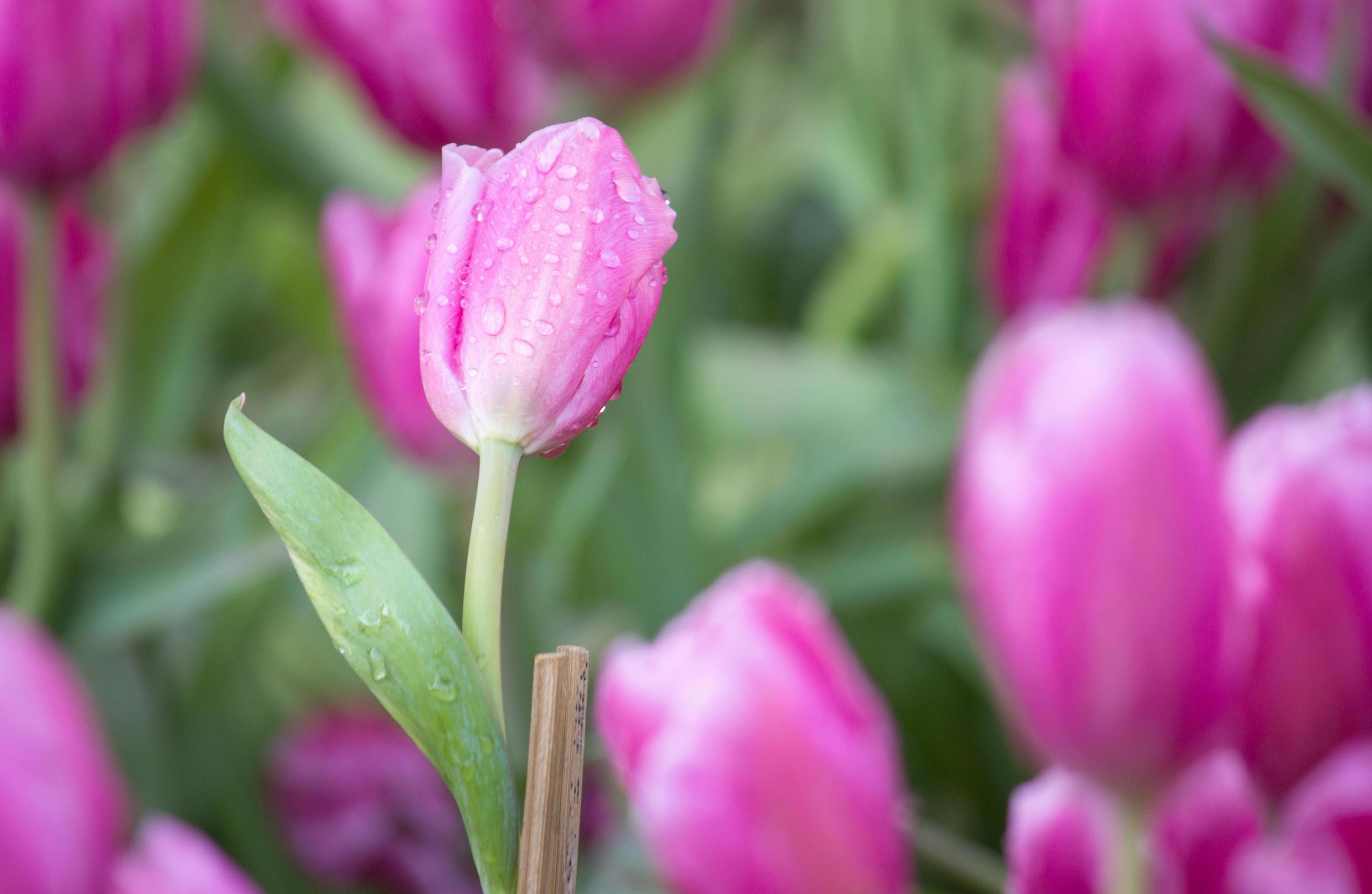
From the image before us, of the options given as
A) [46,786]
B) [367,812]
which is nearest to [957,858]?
[46,786]

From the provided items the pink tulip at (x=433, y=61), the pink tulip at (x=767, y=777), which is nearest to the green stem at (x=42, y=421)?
the pink tulip at (x=433, y=61)

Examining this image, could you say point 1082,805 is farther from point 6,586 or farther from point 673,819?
point 6,586

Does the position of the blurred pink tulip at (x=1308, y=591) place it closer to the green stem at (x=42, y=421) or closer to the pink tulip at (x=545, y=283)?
the pink tulip at (x=545, y=283)

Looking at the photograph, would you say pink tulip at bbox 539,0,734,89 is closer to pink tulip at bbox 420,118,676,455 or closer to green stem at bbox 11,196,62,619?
green stem at bbox 11,196,62,619

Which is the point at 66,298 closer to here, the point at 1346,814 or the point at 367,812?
the point at 367,812

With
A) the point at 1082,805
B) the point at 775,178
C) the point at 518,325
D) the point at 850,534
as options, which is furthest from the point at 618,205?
the point at 775,178

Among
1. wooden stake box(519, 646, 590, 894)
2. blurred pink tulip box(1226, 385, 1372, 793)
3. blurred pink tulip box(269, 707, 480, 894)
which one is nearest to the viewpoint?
wooden stake box(519, 646, 590, 894)

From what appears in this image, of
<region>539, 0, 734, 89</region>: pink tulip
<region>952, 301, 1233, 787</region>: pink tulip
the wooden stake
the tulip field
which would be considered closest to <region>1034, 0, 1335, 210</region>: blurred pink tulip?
the tulip field
